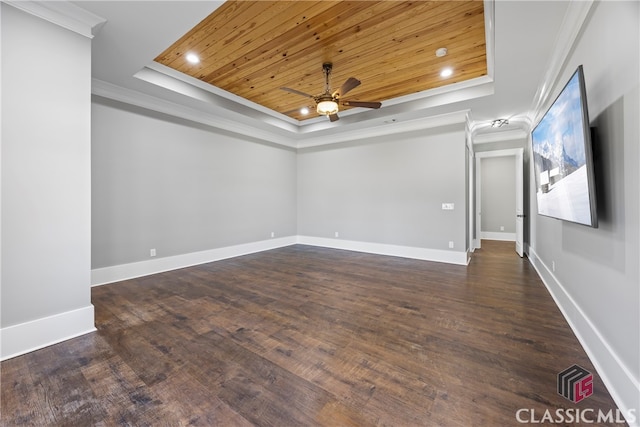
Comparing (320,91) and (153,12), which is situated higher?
(320,91)

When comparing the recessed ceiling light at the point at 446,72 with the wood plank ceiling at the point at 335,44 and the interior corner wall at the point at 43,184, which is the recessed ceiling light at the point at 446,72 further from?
the interior corner wall at the point at 43,184

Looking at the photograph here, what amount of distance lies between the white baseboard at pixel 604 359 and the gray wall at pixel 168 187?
17.4ft

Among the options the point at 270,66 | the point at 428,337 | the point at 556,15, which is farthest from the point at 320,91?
the point at 428,337

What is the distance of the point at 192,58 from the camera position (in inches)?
137

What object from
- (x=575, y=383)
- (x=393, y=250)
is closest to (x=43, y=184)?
(x=575, y=383)

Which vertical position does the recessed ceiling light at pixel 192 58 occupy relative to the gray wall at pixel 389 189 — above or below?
above

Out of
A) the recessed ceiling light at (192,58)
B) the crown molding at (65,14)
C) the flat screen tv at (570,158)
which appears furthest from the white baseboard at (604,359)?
the recessed ceiling light at (192,58)

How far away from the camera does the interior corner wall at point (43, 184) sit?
6.82 ft

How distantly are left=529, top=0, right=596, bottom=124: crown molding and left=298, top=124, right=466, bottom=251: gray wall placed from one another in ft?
4.65

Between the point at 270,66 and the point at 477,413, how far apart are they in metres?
4.24

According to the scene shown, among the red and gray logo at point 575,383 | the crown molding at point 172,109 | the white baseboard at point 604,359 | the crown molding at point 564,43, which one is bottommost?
the red and gray logo at point 575,383

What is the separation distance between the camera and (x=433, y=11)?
260 centimetres

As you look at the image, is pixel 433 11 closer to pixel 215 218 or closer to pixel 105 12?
pixel 105 12

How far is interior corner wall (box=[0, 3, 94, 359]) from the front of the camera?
2.08m
